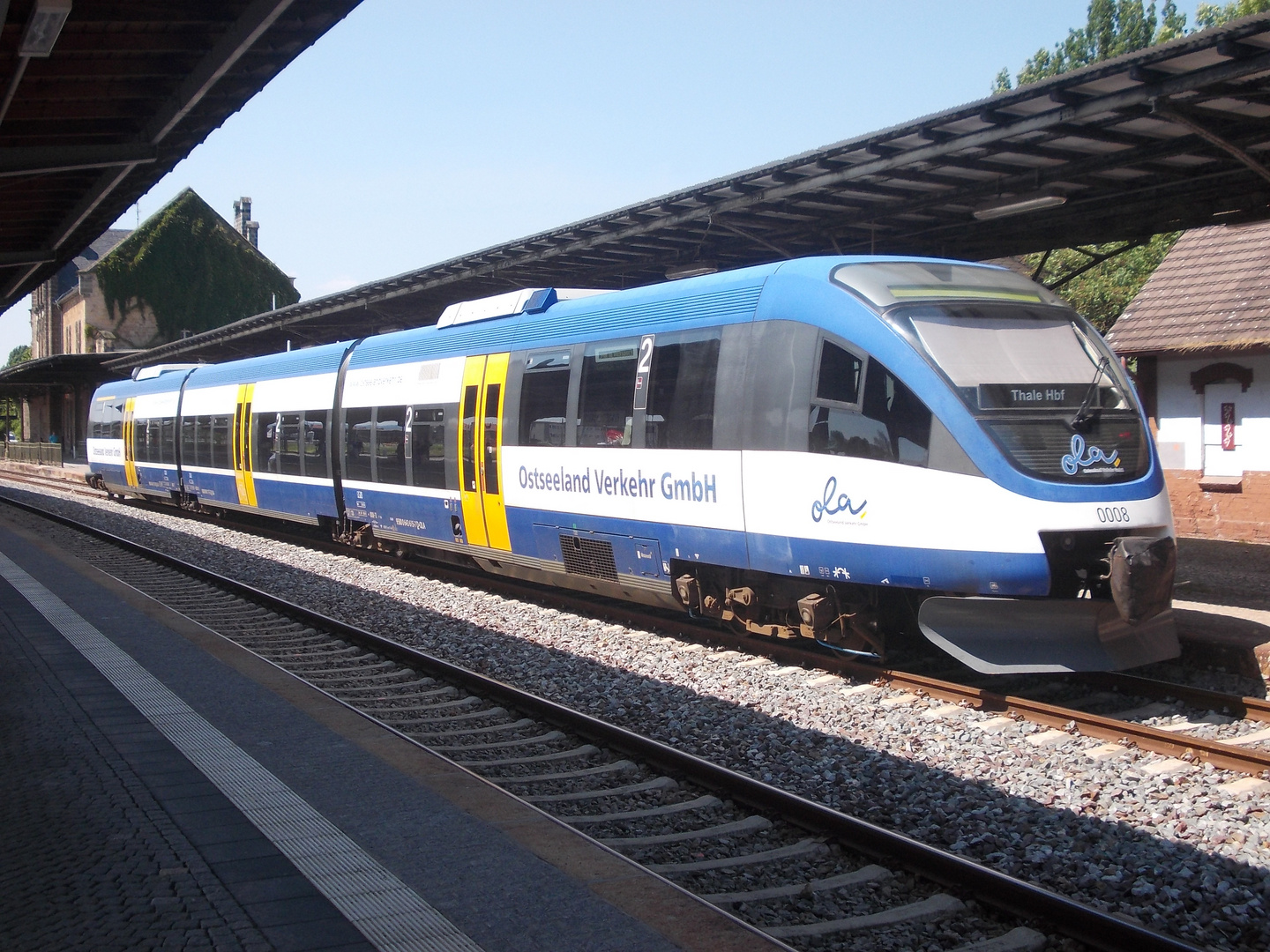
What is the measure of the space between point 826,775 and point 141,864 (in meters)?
3.50

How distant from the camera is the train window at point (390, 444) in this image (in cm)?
1424

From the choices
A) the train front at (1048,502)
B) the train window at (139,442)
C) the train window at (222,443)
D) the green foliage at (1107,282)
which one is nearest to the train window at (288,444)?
the train window at (222,443)

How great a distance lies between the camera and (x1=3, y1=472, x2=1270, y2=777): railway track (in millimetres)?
6332

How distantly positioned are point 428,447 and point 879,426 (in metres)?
7.12

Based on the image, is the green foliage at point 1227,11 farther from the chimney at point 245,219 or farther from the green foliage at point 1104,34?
the chimney at point 245,219

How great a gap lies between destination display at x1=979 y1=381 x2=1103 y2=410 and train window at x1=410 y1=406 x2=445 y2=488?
7294mm

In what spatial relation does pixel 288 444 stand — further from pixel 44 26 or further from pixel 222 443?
pixel 44 26

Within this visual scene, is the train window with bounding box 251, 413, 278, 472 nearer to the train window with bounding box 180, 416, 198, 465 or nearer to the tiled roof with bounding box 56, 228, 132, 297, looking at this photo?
the train window with bounding box 180, 416, 198, 465

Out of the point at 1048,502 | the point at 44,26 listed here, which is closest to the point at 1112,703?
the point at 1048,502

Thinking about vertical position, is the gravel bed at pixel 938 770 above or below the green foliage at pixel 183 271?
below

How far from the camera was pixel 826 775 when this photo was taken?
20.5 ft

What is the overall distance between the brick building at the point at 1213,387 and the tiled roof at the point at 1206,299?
0.02m

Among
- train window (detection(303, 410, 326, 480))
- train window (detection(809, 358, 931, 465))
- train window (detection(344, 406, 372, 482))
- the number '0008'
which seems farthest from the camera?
train window (detection(303, 410, 326, 480))

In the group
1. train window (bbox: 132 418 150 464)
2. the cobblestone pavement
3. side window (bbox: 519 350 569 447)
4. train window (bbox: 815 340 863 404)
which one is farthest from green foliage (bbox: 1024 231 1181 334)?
the cobblestone pavement
